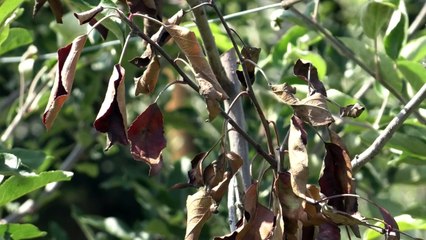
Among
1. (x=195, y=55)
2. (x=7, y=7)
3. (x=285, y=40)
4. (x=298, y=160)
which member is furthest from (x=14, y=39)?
(x=298, y=160)

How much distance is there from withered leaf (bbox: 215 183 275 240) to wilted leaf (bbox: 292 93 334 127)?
13 cm

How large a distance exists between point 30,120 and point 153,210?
115 cm

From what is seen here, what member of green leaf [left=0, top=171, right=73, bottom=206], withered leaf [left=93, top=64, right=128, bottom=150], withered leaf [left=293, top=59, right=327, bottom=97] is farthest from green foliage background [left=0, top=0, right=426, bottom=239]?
withered leaf [left=93, top=64, right=128, bottom=150]

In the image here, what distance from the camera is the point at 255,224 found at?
118cm

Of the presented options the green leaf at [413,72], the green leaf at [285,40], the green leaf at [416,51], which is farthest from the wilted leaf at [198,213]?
the green leaf at [285,40]

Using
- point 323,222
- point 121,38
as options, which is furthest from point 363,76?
point 323,222

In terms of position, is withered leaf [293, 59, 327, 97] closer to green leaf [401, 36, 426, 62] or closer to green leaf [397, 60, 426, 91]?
green leaf [397, 60, 426, 91]

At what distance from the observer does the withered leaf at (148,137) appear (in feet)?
3.77

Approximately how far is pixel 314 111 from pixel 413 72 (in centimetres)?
66

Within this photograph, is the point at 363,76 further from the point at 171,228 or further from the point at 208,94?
the point at 208,94

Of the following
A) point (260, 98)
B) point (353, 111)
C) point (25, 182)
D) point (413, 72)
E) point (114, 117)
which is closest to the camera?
point (114, 117)

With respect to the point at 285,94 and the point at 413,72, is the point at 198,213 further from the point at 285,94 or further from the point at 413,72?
the point at 413,72

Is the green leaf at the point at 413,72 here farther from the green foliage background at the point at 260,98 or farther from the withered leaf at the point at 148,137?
the withered leaf at the point at 148,137

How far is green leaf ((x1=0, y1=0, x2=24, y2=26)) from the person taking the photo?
143cm
